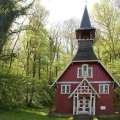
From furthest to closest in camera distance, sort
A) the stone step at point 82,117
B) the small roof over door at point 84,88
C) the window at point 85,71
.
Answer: the window at point 85,71, the small roof over door at point 84,88, the stone step at point 82,117

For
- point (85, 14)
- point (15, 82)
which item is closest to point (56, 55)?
point (85, 14)

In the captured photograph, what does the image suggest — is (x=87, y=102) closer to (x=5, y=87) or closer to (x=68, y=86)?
(x=68, y=86)

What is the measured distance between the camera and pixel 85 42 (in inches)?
1826

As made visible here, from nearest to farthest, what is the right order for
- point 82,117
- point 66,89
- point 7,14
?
point 7,14, point 82,117, point 66,89

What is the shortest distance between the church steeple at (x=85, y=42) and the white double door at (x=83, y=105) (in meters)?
4.59

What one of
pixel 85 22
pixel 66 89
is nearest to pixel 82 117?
pixel 66 89

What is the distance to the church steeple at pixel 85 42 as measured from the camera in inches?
1770

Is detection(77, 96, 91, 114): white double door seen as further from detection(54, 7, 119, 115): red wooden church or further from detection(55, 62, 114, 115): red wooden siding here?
detection(55, 62, 114, 115): red wooden siding

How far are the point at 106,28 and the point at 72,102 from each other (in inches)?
647

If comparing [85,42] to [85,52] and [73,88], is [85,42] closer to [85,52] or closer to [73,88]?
[85,52]

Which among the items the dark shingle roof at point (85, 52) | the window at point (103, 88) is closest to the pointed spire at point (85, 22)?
the dark shingle roof at point (85, 52)

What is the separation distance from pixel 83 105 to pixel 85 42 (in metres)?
7.59

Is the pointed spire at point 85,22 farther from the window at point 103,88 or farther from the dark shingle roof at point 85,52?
the window at point 103,88

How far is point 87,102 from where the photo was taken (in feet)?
145
